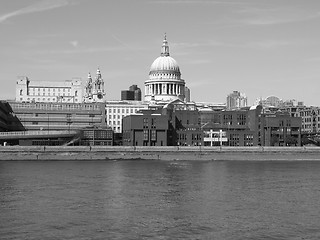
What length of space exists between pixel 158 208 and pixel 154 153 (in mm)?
82196

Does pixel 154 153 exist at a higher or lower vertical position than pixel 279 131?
lower

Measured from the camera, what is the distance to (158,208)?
1762 inches

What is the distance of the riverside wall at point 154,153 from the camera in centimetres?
12219

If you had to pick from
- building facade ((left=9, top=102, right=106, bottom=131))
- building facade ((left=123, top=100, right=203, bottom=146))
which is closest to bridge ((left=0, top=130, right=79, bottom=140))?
building facade ((left=123, top=100, right=203, bottom=146))

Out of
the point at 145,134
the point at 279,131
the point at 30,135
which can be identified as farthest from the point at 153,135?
the point at 279,131

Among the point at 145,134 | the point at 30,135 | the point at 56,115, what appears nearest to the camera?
the point at 30,135

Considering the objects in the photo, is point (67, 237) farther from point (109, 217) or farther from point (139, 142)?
point (139, 142)

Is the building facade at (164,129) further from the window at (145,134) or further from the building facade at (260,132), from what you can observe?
the building facade at (260,132)

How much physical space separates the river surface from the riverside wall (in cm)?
5390

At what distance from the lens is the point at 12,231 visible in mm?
35594

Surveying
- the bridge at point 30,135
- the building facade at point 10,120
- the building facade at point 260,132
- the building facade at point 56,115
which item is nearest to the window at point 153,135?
the building facade at point 260,132

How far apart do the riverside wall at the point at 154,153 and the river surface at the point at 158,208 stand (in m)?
53.9

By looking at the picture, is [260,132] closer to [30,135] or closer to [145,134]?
[145,134]

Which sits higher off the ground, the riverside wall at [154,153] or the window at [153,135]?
the window at [153,135]
